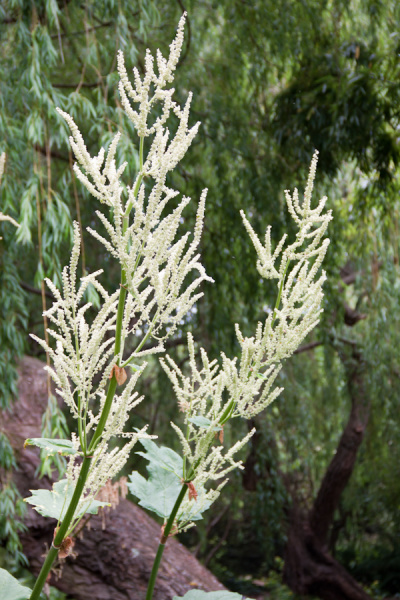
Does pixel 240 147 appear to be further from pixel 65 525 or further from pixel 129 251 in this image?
pixel 65 525

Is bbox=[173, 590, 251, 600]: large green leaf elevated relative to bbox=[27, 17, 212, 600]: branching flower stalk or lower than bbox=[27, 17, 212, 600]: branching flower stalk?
lower

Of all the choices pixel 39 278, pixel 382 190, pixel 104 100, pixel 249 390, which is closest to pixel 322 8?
pixel 382 190

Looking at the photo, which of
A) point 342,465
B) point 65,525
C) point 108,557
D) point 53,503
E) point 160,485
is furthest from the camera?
point 342,465

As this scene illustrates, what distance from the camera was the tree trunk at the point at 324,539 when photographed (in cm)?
707

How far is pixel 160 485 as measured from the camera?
5.07 ft

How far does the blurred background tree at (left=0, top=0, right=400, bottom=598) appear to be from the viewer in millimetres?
3588

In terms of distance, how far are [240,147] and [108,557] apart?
8.88ft

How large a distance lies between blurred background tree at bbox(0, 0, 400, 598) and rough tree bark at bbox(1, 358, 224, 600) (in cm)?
76

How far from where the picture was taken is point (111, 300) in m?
1.07

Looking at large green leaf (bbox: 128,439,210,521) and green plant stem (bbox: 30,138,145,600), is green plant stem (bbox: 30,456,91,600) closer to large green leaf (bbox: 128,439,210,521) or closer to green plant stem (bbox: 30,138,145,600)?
green plant stem (bbox: 30,138,145,600)

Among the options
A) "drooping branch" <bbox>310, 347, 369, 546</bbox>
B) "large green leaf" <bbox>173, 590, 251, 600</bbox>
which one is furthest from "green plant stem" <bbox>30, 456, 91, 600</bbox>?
"drooping branch" <bbox>310, 347, 369, 546</bbox>

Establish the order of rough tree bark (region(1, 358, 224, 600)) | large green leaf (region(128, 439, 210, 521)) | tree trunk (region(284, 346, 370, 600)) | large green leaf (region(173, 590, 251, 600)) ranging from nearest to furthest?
1. large green leaf (region(173, 590, 251, 600))
2. large green leaf (region(128, 439, 210, 521))
3. rough tree bark (region(1, 358, 224, 600))
4. tree trunk (region(284, 346, 370, 600))

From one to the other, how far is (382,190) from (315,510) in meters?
3.87

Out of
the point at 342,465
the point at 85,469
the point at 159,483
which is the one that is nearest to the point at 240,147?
the point at 159,483
